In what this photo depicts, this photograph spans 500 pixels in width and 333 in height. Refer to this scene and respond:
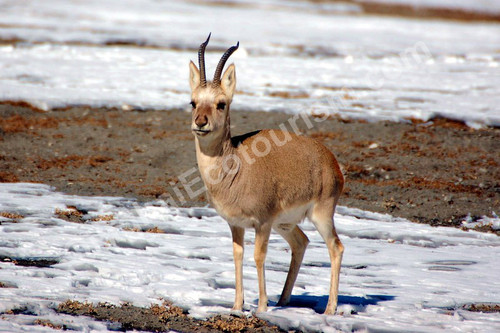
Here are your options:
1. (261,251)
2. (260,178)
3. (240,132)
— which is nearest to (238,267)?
(261,251)

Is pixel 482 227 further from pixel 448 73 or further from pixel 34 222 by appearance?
pixel 448 73

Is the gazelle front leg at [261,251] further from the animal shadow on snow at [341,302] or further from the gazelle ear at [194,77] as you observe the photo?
the gazelle ear at [194,77]

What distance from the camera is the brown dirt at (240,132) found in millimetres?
12953

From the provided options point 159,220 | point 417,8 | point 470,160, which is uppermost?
point 417,8

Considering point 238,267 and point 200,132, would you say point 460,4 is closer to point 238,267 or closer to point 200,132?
point 238,267

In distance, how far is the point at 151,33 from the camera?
3450 centimetres

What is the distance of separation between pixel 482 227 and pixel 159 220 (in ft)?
18.8

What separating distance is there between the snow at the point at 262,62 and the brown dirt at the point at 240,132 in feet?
4.25

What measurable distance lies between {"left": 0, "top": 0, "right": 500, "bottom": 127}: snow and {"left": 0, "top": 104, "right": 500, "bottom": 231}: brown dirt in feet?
4.25

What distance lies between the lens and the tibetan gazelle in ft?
23.7

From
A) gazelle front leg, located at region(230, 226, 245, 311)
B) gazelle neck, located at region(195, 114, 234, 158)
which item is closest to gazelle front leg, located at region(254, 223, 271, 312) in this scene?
gazelle front leg, located at region(230, 226, 245, 311)

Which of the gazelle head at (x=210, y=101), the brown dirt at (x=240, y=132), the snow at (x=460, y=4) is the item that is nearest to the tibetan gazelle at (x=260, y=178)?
the gazelle head at (x=210, y=101)

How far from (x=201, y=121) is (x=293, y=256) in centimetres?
223

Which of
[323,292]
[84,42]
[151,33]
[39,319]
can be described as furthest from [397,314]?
[151,33]
